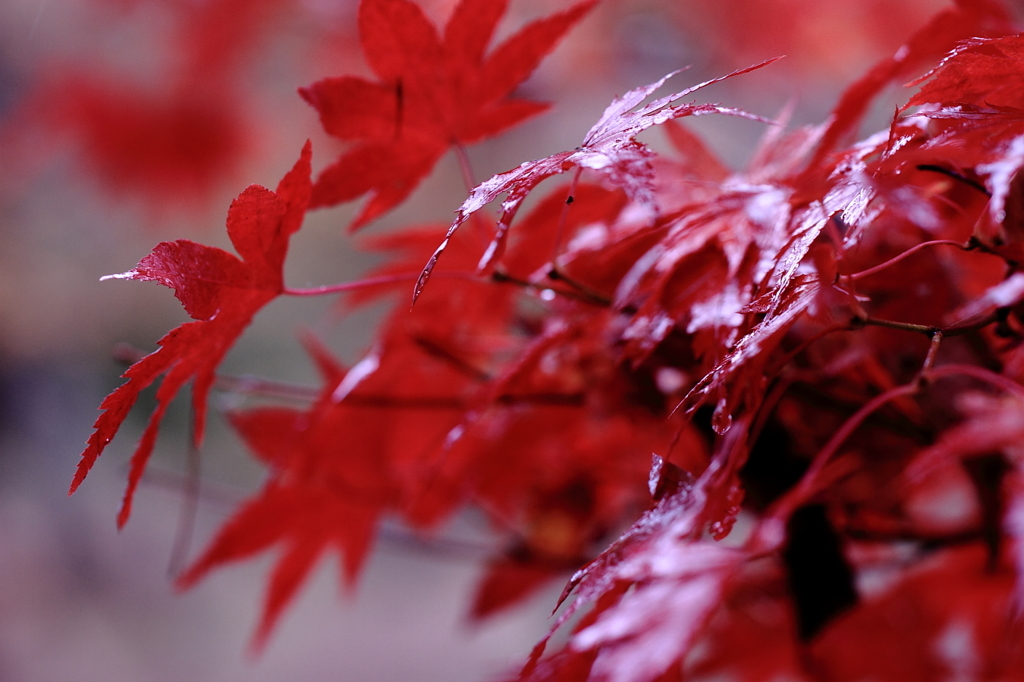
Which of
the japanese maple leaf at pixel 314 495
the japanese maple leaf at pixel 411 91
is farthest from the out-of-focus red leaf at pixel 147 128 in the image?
the japanese maple leaf at pixel 411 91

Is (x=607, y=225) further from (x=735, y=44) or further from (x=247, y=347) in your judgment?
(x=247, y=347)

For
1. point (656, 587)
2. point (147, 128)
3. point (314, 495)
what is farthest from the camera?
point (147, 128)

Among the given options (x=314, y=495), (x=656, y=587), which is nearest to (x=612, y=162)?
(x=656, y=587)

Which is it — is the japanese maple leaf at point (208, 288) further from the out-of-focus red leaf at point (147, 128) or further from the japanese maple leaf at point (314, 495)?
the out-of-focus red leaf at point (147, 128)

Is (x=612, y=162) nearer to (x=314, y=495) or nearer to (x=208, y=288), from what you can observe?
(x=208, y=288)

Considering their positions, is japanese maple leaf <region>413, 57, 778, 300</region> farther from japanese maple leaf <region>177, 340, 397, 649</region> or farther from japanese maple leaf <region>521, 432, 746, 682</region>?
japanese maple leaf <region>177, 340, 397, 649</region>

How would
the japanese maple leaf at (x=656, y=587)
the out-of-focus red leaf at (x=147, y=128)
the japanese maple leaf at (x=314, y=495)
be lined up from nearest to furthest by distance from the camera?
the japanese maple leaf at (x=656, y=587) < the japanese maple leaf at (x=314, y=495) < the out-of-focus red leaf at (x=147, y=128)

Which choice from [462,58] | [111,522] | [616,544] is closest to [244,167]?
[111,522]
